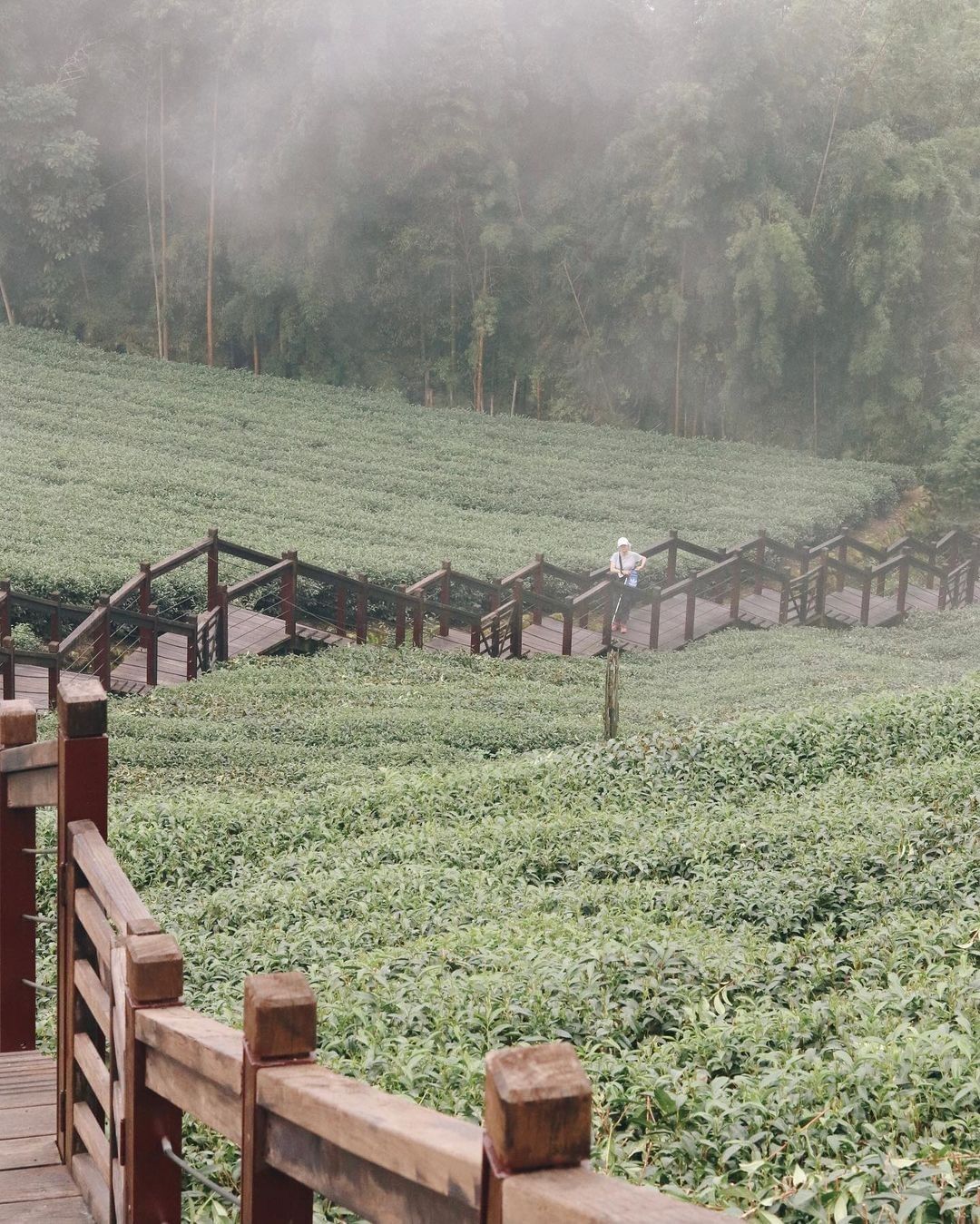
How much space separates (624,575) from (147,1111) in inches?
555

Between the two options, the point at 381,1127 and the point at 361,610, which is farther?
the point at 361,610

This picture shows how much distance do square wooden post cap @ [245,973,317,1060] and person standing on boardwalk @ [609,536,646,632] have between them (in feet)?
47.1

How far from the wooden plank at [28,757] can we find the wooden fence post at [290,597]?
10168mm

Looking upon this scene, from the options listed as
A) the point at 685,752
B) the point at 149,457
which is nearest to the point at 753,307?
the point at 149,457

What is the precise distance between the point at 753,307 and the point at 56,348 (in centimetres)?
1652

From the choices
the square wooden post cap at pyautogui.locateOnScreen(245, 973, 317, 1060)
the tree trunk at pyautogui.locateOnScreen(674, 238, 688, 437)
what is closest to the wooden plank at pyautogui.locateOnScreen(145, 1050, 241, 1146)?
the square wooden post cap at pyautogui.locateOnScreen(245, 973, 317, 1060)

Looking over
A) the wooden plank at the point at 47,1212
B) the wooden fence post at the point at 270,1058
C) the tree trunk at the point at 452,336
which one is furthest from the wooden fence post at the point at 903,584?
the wooden fence post at the point at 270,1058

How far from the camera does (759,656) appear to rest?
1497cm

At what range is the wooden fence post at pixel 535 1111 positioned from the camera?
1235 mm

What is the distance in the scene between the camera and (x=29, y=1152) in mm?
2896

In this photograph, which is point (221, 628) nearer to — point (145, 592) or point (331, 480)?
point (145, 592)

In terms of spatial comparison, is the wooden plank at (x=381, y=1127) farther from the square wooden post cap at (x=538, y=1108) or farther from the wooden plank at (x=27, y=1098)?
the wooden plank at (x=27, y=1098)

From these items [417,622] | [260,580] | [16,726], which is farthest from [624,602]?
[16,726]

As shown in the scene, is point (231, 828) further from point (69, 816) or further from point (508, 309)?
point (508, 309)
